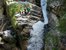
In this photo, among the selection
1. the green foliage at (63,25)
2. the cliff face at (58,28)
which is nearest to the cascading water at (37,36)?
the cliff face at (58,28)

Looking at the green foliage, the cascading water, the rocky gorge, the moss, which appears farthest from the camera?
the cascading water

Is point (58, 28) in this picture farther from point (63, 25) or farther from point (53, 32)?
point (53, 32)

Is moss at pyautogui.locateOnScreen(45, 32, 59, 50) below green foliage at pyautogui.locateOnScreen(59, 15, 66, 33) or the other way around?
below

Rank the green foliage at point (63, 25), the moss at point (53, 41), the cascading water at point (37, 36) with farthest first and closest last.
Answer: the cascading water at point (37, 36)
the moss at point (53, 41)
the green foliage at point (63, 25)

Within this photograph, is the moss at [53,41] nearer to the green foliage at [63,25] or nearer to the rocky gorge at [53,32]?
the rocky gorge at [53,32]

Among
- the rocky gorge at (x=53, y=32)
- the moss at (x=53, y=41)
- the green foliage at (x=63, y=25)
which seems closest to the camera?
the green foliage at (x=63, y=25)

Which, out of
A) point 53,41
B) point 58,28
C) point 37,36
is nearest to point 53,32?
point 53,41

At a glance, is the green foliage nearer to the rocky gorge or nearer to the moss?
the rocky gorge

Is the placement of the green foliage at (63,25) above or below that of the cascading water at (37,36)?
Answer: above

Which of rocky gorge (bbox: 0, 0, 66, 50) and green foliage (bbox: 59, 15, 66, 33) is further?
rocky gorge (bbox: 0, 0, 66, 50)

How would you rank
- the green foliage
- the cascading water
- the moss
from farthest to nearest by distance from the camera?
the cascading water → the moss → the green foliage

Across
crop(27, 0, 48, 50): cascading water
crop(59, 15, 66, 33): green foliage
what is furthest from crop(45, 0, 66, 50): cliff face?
crop(27, 0, 48, 50): cascading water

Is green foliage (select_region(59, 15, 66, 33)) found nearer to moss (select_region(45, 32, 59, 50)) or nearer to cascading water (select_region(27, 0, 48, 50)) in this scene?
moss (select_region(45, 32, 59, 50))

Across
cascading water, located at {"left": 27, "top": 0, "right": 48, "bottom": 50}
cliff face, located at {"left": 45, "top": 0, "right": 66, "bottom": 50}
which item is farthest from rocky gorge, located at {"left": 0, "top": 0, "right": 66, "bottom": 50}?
cascading water, located at {"left": 27, "top": 0, "right": 48, "bottom": 50}
